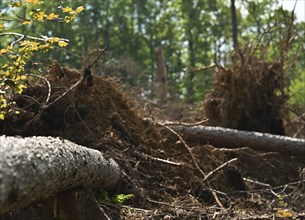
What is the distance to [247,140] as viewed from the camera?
26.4 feet

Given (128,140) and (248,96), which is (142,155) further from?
(248,96)

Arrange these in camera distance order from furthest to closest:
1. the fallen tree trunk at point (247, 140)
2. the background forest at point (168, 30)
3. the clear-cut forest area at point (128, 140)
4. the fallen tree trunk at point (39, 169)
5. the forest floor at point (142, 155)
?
the background forest at point (168, 30) < the fallen tree trunk at point (247, 140) < the forest floor at point (142, 155) < the clear-cut forest area at point (128, 140) < the fallen tree trunk at point (39, 169)

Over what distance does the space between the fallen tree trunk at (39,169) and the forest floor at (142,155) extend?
0.90 metres

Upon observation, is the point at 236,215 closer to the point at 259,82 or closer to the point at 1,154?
the point at 1,154

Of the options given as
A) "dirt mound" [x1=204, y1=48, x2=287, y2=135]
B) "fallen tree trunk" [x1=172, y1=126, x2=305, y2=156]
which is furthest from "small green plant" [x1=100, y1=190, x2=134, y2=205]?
"dirt mound" [x1=204, y1=48, x2=287, y2=135]

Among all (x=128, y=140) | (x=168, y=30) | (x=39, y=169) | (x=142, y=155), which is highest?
(x=168, y=30)

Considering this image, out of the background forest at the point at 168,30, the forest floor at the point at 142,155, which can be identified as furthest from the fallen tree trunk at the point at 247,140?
the background forest at the point at 168,30

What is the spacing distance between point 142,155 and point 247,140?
2600 millimetres

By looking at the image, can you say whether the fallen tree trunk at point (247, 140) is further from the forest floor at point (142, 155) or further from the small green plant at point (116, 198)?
the small green plant at point (116, 198)

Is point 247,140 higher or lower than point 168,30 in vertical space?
lower

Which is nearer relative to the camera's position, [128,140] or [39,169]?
[39,169]

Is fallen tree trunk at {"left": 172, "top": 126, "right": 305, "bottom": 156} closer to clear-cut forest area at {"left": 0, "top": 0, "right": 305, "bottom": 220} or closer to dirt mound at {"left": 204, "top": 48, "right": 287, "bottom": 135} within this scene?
clear-cut forest area at {"left": 0, "top": 0, "right": 305, "bottom": 220}

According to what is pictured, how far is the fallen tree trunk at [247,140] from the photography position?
7.92 meters

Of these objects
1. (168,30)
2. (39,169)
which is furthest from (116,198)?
(168,30)
